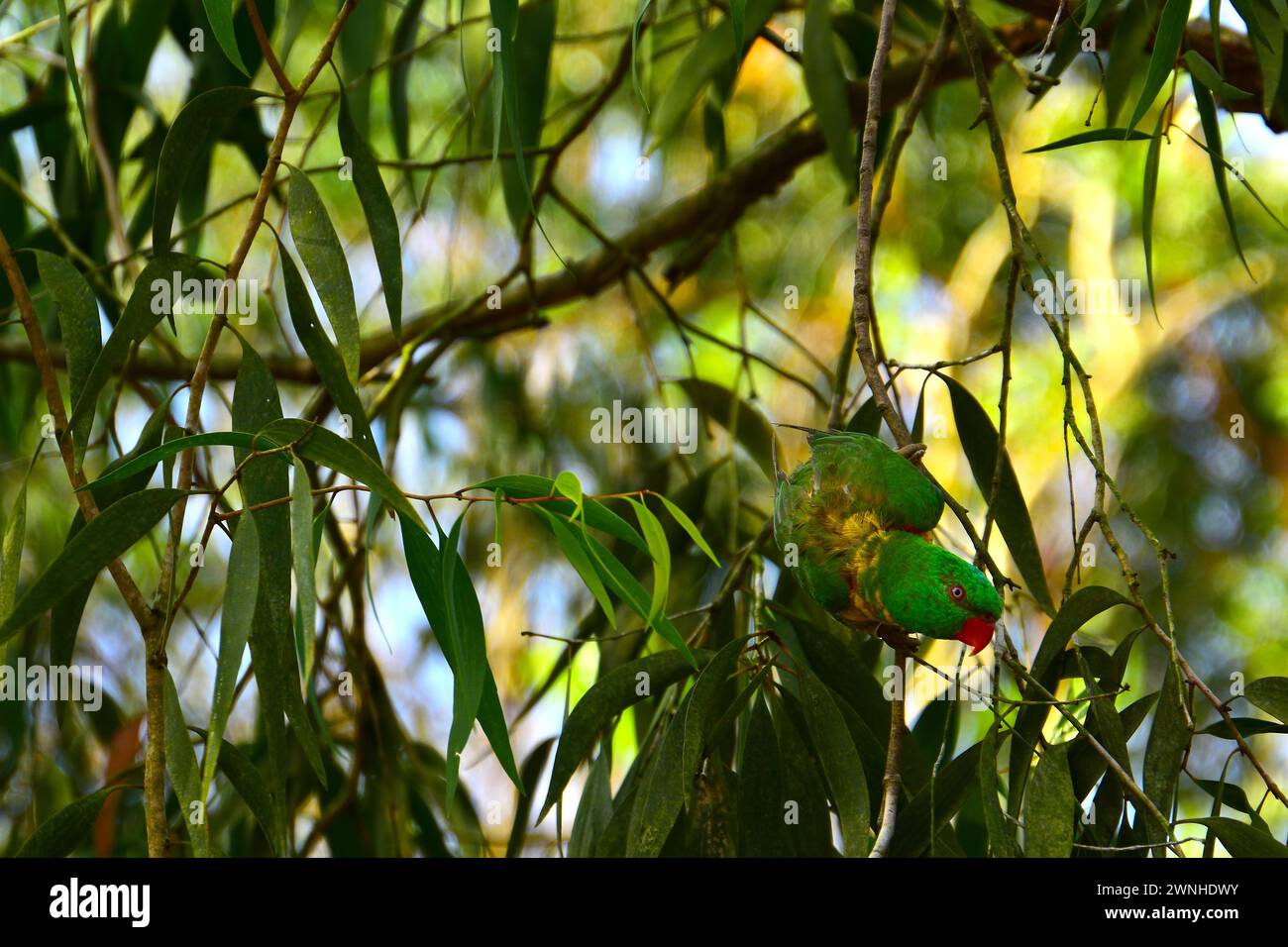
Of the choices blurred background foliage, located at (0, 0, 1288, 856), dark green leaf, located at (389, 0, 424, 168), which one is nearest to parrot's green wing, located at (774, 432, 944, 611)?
dark green leaf, located at (389, 0, 424, 168)

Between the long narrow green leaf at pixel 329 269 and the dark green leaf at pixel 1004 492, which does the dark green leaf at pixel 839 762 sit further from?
the long narrow green leaf at pixel 329 269

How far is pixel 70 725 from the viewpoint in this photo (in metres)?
2.17

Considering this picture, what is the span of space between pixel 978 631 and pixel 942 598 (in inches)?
1.4

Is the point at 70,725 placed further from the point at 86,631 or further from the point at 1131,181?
the point at 1131,181

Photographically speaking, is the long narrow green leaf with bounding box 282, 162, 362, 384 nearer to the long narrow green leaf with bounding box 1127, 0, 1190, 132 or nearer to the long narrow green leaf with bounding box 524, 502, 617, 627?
the long narrow green leaf with bounding box 524, 502, 617, 627

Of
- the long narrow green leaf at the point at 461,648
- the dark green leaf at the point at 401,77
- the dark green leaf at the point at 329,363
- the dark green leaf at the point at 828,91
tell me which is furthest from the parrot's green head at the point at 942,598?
the dark green leaf at the point at 401,77

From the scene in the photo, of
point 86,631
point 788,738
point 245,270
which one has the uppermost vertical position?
point 245,270

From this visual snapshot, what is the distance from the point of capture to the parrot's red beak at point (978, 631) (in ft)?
2.71

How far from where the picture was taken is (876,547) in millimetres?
896

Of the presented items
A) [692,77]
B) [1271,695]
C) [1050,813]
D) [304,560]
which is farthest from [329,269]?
[692,77]

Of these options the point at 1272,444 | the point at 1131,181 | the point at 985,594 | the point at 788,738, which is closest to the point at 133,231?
the point at 788,738

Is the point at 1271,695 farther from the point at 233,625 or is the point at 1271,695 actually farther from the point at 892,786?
the point at 233,625
